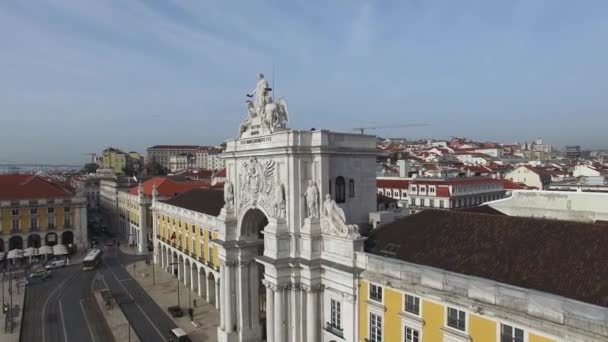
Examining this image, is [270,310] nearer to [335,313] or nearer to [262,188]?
[335,313]

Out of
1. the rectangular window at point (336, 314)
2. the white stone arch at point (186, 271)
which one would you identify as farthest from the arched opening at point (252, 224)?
the white stone arch at point (186, 271)

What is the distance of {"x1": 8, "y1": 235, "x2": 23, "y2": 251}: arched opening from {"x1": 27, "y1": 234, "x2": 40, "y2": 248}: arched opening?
3.79 ft

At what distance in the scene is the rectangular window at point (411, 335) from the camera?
2197 cm

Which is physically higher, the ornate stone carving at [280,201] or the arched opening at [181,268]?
the ornate stone carving at [280,201]

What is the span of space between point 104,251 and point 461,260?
2868 inches

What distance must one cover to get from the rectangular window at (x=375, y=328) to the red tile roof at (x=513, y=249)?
12.1ft

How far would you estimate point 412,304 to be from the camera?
73.2 ft

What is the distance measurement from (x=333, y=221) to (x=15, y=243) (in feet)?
226

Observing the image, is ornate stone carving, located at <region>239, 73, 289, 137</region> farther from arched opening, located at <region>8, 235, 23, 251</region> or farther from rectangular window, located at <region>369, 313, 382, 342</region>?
arched opening, located at <region>8, 235, 23, 251</region>

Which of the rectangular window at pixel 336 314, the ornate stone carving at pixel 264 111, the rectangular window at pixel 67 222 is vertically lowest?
the rectangular window at pixel 67 222

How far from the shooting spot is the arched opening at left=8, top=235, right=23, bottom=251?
236 feet

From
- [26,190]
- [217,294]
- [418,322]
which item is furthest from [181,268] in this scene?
[418,322]

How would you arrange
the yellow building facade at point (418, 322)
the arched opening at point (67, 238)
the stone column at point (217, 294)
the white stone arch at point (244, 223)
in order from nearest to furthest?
the yellow building facade at point (418, 322), the white stone arch at point (244, 223), the stone column at point (217, 294), the arched opening at point (67, 238)

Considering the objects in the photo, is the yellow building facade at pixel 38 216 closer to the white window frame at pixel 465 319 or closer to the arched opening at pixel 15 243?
the arched opening at pixel 15 243
